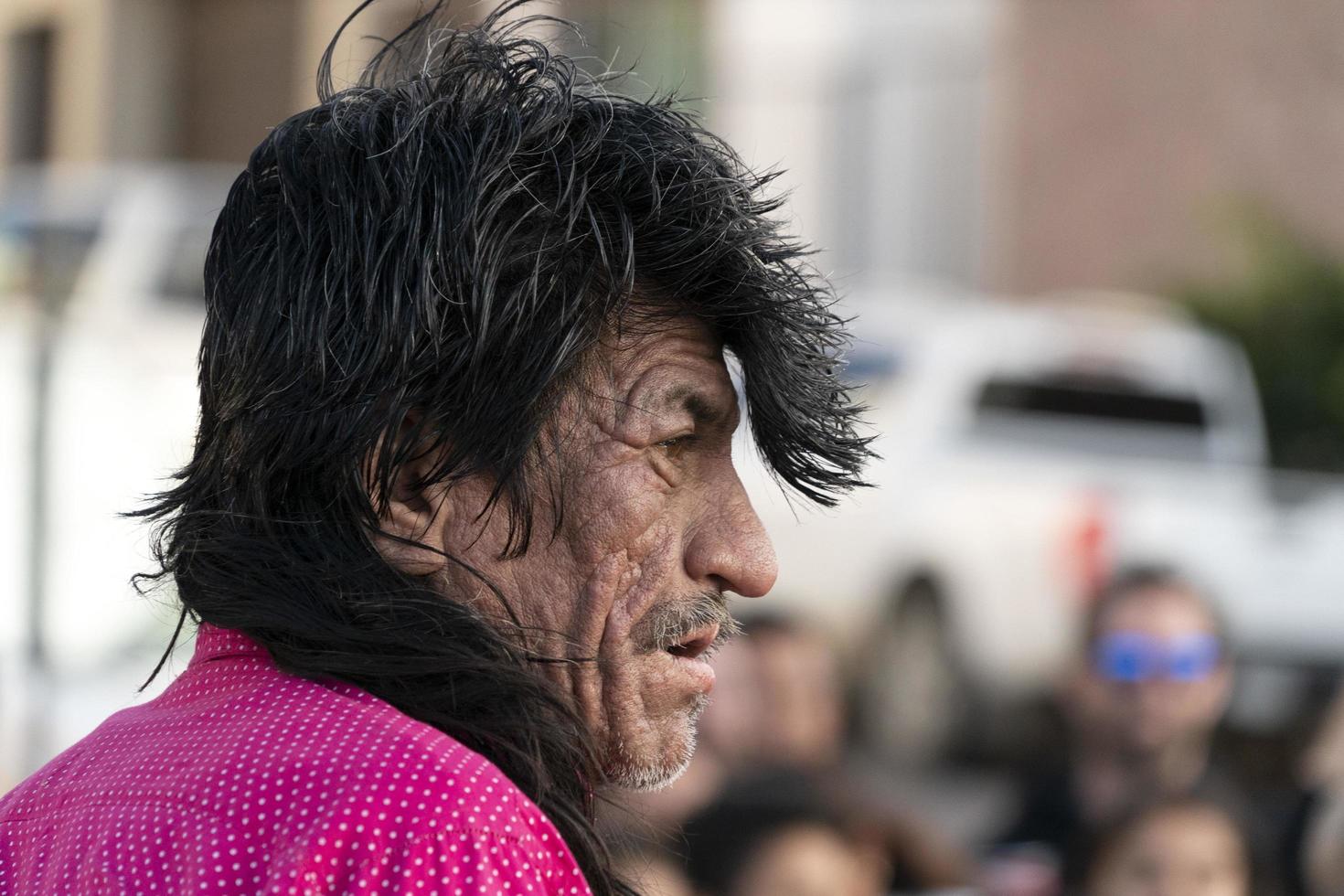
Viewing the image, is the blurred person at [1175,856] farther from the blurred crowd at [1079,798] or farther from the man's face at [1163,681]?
the man's face at [1163,681]

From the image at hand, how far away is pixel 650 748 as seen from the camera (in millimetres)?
1481

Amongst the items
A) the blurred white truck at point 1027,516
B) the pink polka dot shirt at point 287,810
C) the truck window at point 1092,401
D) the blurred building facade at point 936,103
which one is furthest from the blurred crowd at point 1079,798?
the blurred building facade at point 936,103

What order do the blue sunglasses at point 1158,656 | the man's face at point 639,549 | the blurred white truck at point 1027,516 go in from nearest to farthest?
the man's face at point 639,549 < the blue sunglasses at point 1158,656 < the blurred white truck at point 1027,516

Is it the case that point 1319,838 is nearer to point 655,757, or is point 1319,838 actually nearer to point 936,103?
point 655,757

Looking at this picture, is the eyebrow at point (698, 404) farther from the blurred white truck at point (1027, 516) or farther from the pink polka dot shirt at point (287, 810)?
the blurred white truck at point (1027, 516)

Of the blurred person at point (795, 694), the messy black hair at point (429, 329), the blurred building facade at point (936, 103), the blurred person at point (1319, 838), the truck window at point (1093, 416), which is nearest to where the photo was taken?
the messy black hair at point (429, 329)

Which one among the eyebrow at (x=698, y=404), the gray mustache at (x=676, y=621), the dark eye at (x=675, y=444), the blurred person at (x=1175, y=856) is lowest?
the blurred person at (x=1175, y=856)

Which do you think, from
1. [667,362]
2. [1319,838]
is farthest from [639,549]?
[1319,838]

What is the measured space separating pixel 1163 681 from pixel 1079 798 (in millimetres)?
423

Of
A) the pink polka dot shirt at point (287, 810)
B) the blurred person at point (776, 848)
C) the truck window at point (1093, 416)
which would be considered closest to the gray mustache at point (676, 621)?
the pink polka dot shirt at point (287, 810)

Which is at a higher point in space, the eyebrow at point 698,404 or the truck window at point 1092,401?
the eyebrow at point 698,404

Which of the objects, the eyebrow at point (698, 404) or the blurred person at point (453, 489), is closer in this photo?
the blurred person at point (453, 489)

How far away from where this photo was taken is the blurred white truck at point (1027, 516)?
25.0 ft

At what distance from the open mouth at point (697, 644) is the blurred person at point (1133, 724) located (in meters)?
3.26
